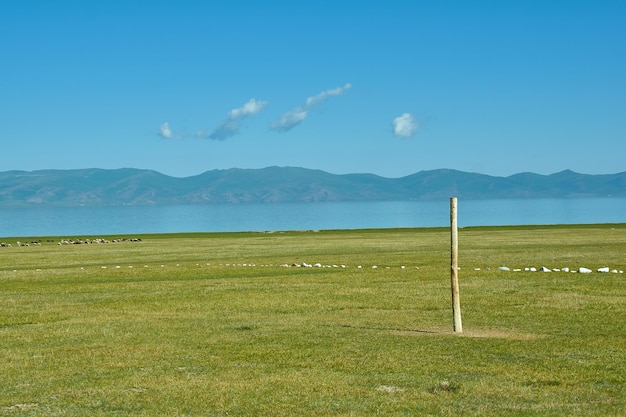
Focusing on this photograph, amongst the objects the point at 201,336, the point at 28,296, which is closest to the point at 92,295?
the point at 28,296

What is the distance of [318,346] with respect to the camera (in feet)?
51.8

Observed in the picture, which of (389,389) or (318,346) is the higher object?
(318,346)

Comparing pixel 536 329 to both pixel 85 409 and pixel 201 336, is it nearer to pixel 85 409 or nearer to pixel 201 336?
pixel 201 336

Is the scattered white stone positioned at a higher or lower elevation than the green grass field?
lower

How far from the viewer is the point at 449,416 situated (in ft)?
34.6

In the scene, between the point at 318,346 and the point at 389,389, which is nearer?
the point at 389,389

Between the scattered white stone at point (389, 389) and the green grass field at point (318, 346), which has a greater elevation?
the green grass field at point (318, 346)

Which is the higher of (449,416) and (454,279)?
(454,279)

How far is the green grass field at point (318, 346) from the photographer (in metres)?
11.5

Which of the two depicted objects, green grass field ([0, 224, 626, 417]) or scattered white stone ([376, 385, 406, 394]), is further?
scattered white stone ([376, 385, 406, 394])

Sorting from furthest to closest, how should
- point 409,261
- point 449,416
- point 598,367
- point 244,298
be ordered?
1. point 409,261
2. point 244,298
3. point 598,367
4. point 449,416

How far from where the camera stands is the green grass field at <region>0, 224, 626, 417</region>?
37.6 ft

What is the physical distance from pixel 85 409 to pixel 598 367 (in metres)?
8.23

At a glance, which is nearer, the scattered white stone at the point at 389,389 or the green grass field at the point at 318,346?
the green grass field at the point at 318,346
